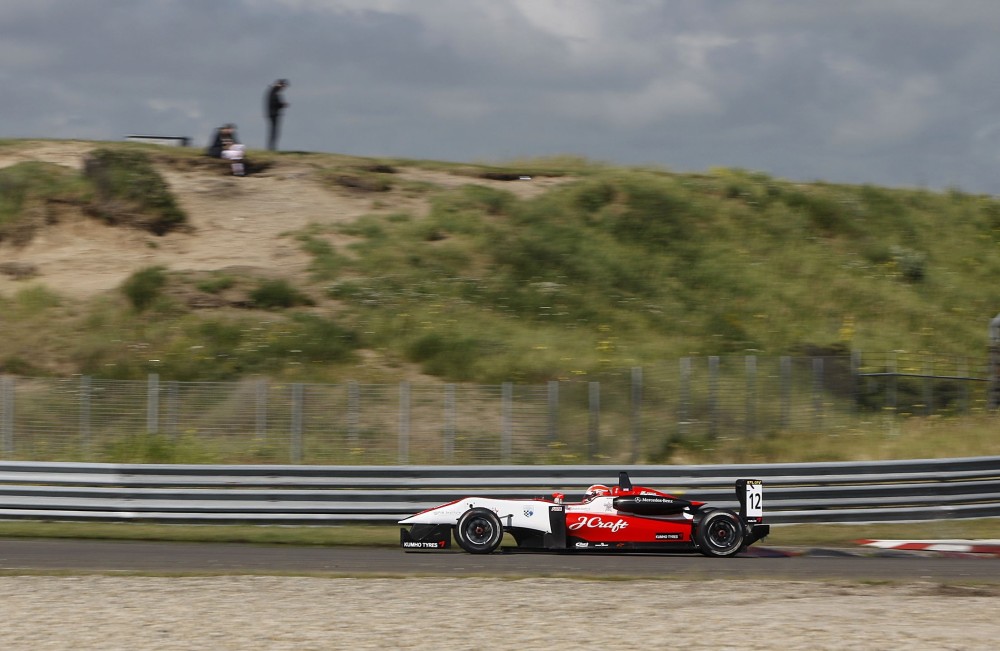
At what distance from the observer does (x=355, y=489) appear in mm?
15867

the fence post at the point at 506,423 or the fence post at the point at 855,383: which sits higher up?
the fence post at the point at 855,383

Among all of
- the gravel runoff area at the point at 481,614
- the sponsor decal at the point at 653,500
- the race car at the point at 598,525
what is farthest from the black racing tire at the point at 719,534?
the gravel runoff area at the point at 481,614

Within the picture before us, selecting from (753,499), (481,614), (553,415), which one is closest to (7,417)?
(553,415)

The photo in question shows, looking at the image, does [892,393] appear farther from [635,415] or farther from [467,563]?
[467,563]

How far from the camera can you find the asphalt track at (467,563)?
1143 cm

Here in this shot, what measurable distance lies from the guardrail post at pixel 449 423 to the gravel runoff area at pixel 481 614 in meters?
7.41

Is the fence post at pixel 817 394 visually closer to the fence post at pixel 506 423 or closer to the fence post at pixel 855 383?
the fence post at pixel 855 383

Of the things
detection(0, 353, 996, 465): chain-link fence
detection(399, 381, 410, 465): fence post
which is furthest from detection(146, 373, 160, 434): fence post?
detection(399, 381, 410, 465): fence post

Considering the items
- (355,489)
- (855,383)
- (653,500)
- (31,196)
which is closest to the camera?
(653,500)

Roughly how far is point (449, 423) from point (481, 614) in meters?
9.55

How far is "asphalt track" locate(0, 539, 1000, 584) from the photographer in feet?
37.5

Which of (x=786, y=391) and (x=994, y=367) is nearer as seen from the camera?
(x=786, y=391)

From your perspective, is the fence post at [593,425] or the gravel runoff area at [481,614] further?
the fence post at [593,425]

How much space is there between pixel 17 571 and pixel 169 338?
13.7 meters
